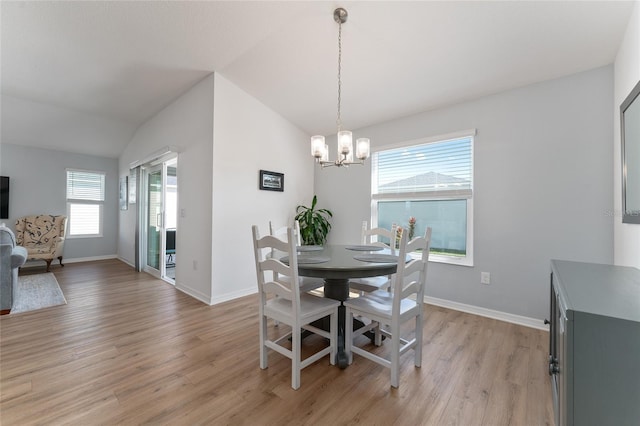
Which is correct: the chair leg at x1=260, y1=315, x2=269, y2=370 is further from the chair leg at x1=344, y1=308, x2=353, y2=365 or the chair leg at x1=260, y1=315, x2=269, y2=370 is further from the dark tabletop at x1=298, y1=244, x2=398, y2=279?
the chair leg at x1=344, y1=308, x2=353, y2=365

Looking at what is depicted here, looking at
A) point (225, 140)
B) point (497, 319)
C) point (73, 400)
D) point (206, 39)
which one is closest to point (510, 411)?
point (497, 319)

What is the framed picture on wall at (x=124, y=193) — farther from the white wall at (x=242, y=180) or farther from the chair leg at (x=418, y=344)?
the chair leg at (x=418, y=344)

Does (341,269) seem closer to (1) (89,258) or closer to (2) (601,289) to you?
(2) (601,289)

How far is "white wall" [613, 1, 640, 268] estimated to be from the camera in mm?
1727

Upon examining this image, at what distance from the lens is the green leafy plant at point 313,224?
4.14 meters

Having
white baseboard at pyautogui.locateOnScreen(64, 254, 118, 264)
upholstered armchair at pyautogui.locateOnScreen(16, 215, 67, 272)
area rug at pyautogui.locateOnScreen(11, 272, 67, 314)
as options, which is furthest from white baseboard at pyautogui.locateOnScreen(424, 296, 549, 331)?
white baseboard at pyautogui.locateOnScreen(64, 254, 118, 264)

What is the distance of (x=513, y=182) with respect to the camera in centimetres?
274

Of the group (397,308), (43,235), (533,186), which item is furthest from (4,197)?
(533,186)

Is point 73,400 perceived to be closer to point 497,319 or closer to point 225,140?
point 225,140

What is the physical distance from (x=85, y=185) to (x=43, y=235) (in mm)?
1345

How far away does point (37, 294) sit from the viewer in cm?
350

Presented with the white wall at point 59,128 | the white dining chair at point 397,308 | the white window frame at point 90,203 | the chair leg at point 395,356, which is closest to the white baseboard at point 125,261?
the white window frame at point 90,203

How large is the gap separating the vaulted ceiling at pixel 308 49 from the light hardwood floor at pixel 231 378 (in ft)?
8.29

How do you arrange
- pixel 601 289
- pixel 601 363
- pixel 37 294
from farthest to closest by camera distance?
1. pixel 37 294
2. pixel 601 289
3. pixel 601 363
